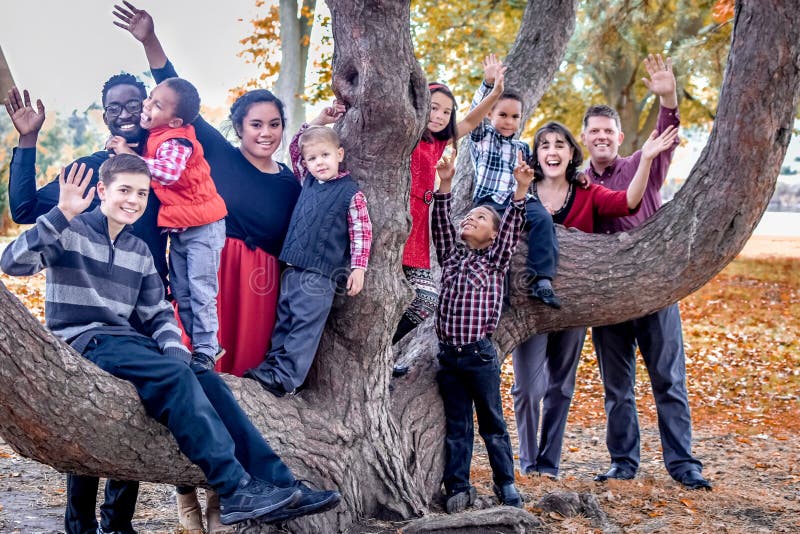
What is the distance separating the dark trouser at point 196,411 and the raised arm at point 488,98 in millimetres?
2040

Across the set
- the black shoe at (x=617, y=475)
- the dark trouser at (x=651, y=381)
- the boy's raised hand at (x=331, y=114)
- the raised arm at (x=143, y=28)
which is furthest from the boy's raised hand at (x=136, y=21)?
the black shoe at (x=617, y=475)

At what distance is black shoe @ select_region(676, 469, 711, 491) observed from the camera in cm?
536

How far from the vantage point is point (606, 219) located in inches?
214

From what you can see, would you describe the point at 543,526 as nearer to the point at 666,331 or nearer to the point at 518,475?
the point at 518,475

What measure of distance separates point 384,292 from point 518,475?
2.00m

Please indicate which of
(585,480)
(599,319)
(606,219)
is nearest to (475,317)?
(599,319)

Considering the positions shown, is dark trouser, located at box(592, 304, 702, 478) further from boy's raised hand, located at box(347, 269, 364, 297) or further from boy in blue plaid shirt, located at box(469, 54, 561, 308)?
boy's raised hand, located at box(347, 269, 364, 297)

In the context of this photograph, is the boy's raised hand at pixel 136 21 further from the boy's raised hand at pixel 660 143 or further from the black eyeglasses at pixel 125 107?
the boy's raised hand at pixel 660 143

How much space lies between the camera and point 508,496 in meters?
4.52

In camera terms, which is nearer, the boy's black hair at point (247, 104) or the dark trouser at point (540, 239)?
the boy's black hair at point (247, 104)

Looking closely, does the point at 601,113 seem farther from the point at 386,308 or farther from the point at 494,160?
the point at 386,308

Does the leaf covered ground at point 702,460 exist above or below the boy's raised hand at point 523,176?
below

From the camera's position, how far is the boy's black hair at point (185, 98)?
389 cm

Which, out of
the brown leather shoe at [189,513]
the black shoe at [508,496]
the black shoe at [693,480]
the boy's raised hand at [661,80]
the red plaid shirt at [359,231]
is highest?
the boy's raised hand at [661,80]
